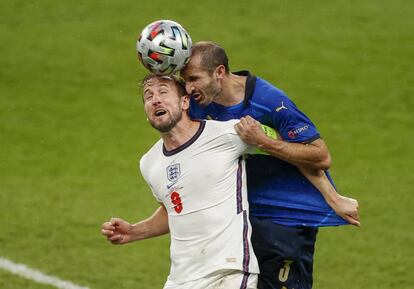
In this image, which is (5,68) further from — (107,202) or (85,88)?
(107,202)

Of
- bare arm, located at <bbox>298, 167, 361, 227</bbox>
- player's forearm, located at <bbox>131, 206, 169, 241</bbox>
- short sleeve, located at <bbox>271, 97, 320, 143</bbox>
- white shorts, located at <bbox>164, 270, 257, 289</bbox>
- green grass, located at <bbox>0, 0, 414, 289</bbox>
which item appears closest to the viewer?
white shorts, located at <bbox>164, 270, 257, 289</bbox>

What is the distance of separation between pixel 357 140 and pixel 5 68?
16.5 feet

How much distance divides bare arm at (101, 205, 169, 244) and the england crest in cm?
59

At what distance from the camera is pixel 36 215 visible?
12.8 metres

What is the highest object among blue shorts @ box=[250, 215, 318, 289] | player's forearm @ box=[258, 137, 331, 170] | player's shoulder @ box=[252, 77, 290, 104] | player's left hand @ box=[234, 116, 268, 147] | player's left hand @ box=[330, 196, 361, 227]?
player's shoulder @ box=[252, 77, 290, 104]

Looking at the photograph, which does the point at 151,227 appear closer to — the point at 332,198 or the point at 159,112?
the point at 159,112

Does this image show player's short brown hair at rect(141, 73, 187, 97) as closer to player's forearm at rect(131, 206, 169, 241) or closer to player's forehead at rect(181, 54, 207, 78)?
player's forehead at rect(181, 54, 207, 78)

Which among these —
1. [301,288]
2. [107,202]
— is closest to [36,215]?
[107,202]

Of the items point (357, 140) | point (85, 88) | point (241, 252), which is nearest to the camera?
point (241, 252)

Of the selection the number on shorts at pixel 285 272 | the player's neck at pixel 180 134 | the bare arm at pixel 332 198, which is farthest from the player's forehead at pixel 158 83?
the number on shorts at pixel 285 272

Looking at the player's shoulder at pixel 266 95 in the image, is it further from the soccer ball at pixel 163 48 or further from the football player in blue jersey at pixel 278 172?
the soccer ball at pixel 163 48

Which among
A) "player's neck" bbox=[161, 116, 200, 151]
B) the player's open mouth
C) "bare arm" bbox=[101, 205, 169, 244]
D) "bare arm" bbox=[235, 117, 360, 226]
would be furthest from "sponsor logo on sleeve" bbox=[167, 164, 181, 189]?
"bare arm" bbox=[101, 205, 169, 244]

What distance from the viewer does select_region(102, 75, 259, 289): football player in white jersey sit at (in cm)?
762

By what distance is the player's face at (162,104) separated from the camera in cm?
775
